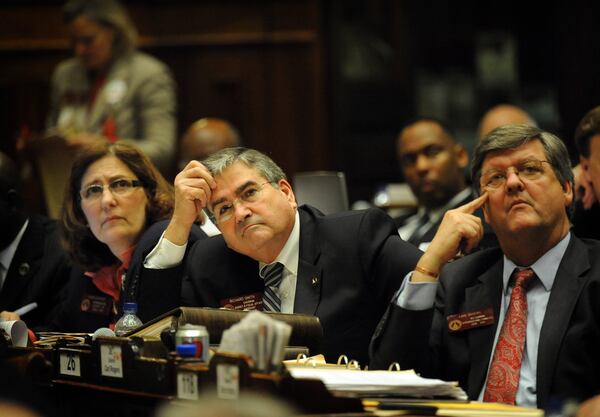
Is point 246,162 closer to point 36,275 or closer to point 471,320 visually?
point 471,320

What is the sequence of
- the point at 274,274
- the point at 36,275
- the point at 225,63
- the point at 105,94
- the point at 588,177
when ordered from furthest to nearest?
the point at 225,63
the point at 105,94
the point at 36,275
the point at 588,177
the point at 274,274

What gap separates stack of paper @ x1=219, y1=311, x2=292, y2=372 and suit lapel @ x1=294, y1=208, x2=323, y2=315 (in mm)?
1235

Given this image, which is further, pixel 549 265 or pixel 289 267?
pixel 289 267

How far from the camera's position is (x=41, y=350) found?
318 cm

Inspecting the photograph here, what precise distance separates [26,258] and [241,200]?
5.63 ft

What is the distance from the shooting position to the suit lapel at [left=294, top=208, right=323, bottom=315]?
145 inches

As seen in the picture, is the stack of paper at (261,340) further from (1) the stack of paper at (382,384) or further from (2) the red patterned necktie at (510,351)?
(2) the red patterned necktie at (510,351)

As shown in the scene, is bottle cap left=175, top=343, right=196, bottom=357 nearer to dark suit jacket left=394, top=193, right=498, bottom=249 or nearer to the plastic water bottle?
the plastic water bottle

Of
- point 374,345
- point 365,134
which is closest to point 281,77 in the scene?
point 365,134

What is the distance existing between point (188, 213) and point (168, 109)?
110 inches

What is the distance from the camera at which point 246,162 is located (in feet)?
12.7

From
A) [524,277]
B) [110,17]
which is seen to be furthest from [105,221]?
[110,17]

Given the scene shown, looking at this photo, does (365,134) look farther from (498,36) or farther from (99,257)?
(99,257)

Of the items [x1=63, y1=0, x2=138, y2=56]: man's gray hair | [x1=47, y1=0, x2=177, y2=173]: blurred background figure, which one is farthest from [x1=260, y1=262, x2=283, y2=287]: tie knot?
[x1=63, y1=0, x2=138, y2=56]: man's gray hair
